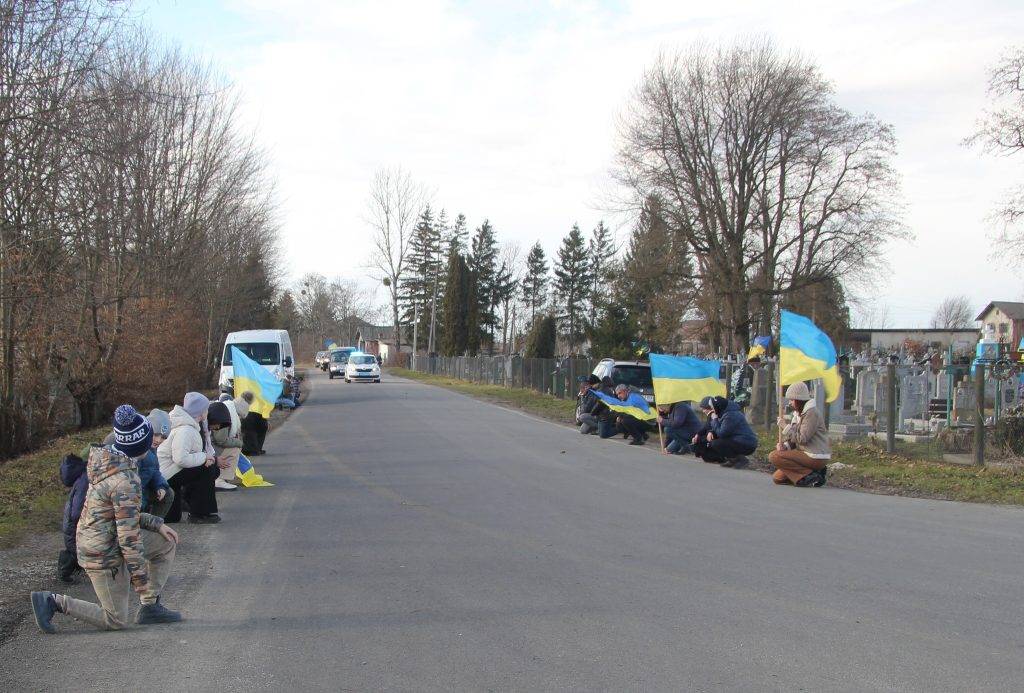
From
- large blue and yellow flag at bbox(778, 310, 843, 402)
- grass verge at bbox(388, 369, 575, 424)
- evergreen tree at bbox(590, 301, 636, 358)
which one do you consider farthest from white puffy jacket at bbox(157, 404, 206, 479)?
evergreen tree at bbox(590, 301, 636, 358)

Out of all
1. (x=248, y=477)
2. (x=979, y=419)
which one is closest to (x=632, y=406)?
(x=979, y=419)

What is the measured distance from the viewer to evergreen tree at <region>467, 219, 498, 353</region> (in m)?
94.8

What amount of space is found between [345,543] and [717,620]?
153 inches

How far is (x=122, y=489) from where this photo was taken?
19.7ft

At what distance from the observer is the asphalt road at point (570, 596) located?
514cm

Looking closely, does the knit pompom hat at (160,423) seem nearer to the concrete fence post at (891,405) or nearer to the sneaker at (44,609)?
the sneaker at (44,609)

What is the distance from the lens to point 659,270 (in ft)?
137

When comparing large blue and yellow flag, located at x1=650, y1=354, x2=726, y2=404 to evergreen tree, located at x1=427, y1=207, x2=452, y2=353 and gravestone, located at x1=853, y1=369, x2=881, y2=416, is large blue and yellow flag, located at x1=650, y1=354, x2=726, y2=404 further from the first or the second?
evergreen tree, located at x1=427, y1=207, x2=452, y2=353

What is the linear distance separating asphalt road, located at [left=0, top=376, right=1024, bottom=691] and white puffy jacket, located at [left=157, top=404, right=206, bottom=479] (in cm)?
72

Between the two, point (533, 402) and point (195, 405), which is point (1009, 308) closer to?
point (533, 402)

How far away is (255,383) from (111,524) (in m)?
8.77

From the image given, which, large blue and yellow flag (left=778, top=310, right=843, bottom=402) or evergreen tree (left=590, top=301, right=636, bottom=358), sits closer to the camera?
large blue and yellow flag (left=778, top=310, right=843, bottom=402)

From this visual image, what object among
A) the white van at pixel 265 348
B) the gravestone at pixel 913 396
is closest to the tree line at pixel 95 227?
the white van at pixel 265 348

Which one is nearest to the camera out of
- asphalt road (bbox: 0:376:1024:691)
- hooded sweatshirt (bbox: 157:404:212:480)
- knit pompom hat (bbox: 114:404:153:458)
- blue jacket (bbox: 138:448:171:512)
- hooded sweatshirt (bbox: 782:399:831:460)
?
asphalt road (bbox: 0:376:1024:691)
